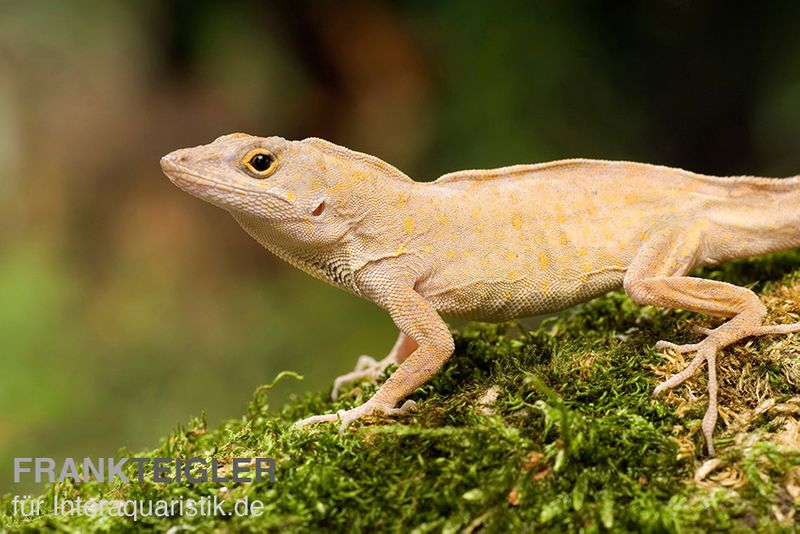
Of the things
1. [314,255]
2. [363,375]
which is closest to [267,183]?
[314,255]

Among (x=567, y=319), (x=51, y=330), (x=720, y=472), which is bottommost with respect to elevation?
(x=720, y=472)

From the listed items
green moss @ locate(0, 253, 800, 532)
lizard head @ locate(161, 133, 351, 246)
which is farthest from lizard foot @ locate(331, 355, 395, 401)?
lizard head @ locate(161, 133, 351, 246)

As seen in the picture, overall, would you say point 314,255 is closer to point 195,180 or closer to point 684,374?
point 195,180

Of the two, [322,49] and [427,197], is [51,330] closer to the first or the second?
[322,49]

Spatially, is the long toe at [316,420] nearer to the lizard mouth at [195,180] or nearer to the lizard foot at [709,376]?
the lizard mouth at [195,180]

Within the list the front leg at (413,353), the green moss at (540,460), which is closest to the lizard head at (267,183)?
the front leg at (413,353)

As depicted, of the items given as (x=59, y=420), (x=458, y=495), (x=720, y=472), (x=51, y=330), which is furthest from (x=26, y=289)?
(x=720, y=472)
